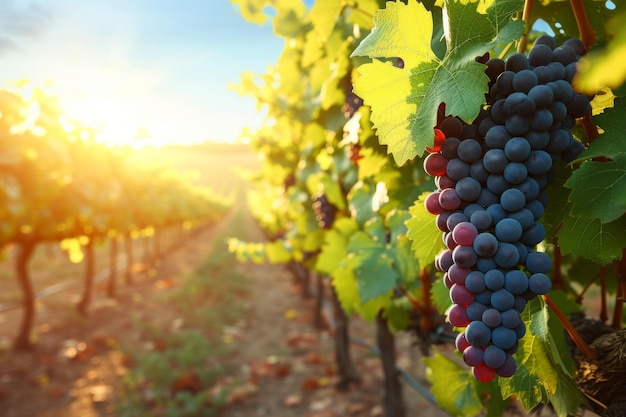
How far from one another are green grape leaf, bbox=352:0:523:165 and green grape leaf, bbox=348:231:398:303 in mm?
1162

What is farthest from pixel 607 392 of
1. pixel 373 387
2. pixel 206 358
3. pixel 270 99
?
pixel 206 358

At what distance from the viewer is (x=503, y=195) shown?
81 cm

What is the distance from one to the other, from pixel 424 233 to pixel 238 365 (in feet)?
21.8

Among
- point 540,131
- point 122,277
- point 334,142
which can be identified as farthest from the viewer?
point 122,277

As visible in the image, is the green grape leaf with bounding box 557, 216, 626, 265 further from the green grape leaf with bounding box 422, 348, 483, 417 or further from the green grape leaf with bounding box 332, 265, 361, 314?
the green grape leaf with bounding box 332, 265, 361, 314

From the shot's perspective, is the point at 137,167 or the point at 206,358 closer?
the point at 206,358

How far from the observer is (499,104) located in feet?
2.78

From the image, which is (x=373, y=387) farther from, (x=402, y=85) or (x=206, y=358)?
(x=402, y=85)

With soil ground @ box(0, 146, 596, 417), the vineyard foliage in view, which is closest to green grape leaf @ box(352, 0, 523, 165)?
the vineyard foliage

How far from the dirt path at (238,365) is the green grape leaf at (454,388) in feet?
11.3

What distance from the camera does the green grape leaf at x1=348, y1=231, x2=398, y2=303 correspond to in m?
1.97

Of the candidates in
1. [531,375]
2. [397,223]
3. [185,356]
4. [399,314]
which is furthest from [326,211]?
[185,356]

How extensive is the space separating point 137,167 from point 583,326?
14246mm

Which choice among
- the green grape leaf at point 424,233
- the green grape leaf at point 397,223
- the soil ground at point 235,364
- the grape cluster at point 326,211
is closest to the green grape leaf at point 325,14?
the green grape leaf at point 397,223
